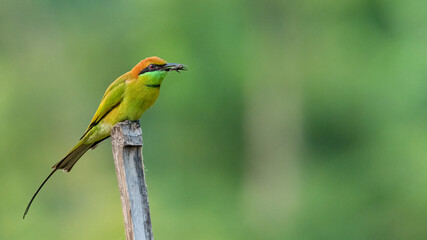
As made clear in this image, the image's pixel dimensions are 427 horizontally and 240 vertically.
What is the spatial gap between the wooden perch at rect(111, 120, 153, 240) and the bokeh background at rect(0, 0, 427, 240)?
8.37 meters

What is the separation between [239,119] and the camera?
16.4m

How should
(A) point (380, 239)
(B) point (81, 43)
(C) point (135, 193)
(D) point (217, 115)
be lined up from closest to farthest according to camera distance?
1. (C) point (135, 193)
2. (A) point (380, 239)
3. (D) point (217, 115)
4. (B) point (81, 43)

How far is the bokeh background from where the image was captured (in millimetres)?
13227

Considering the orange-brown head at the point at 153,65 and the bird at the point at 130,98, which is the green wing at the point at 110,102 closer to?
the bird at the point at 130,98

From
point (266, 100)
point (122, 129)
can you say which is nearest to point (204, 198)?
point (266, 100)

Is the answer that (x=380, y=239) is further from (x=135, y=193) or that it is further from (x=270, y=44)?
(x=135, y=193)

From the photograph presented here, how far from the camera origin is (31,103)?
55.3 feet

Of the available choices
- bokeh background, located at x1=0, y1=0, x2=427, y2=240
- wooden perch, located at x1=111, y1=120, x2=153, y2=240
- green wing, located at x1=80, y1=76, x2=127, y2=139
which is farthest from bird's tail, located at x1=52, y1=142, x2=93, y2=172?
bokeh background, located at x1=0, y1=0, x2=427, y2=240

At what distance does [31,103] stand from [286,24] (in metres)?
5.06

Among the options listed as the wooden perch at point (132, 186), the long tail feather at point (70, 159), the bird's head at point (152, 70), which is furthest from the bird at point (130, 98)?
the wooden perch at point (132, 186)

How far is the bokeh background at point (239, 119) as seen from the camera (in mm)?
13227

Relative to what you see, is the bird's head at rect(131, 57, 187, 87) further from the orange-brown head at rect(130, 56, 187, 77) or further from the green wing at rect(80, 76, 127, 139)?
the green wing at rect(80, 76, 127, 139)

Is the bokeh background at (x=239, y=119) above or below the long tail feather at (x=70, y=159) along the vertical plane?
below

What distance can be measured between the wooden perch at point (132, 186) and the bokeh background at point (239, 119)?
8373 millimetres
